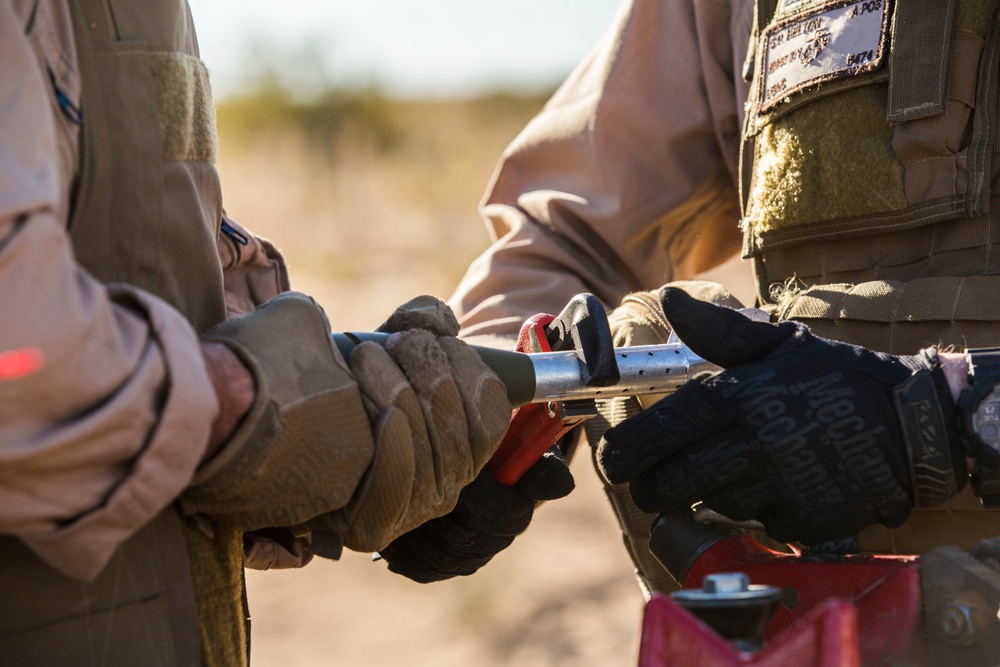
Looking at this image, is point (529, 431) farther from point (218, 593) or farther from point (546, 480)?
point (218, 593)

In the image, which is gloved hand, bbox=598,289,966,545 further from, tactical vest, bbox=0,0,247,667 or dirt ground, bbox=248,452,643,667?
dirt ground, bbox=248,452,643,667

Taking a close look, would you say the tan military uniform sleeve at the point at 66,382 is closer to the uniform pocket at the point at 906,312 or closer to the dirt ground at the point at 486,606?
the uniform pocket at the point at 906,312

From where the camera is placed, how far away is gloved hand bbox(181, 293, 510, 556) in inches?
49.6

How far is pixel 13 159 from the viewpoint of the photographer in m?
1.06

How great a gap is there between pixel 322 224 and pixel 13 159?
21.1 metres

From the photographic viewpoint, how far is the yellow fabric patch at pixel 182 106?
135 cm

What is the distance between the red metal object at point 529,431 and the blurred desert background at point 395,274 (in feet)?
13.7

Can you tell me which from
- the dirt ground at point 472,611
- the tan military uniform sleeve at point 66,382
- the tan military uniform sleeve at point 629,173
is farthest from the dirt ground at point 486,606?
the tan military uniform sleeve at point 66,382

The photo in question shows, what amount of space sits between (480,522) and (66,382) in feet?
2.88

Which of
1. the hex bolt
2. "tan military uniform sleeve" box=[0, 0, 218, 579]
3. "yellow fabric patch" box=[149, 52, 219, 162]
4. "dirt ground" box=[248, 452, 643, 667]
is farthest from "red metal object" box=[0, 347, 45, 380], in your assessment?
"dirt ground" box=[248, 452, 643, 667]

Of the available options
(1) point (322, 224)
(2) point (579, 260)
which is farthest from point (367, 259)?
(2) point (579, 260)

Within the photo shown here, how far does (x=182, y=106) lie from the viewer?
4.51 feet

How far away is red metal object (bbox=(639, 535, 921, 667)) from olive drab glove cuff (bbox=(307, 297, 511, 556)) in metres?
0.37

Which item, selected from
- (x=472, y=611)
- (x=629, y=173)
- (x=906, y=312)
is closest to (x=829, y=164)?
(x=906, y=312)
